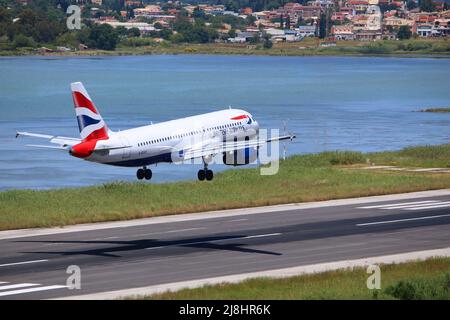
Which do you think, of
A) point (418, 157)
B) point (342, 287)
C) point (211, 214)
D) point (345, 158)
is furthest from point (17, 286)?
point (418, 157)

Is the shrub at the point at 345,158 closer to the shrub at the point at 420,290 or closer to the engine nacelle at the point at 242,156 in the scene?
the engine nacelle at the point at 242,156

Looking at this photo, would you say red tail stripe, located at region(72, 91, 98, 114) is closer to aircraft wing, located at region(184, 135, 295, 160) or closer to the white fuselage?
the white fuselage

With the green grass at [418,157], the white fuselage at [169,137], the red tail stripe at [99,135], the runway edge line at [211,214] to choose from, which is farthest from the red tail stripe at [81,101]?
the green grass at [418,157]

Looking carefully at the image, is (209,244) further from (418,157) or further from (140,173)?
(418,157)

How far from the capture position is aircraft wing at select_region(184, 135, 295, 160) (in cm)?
9350

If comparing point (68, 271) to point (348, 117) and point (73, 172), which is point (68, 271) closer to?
point (73, 172)

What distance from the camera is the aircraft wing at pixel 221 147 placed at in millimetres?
93500

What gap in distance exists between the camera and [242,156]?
3812 inches

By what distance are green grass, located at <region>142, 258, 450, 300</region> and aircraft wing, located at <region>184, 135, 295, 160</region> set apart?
127ft

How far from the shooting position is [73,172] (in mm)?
116812

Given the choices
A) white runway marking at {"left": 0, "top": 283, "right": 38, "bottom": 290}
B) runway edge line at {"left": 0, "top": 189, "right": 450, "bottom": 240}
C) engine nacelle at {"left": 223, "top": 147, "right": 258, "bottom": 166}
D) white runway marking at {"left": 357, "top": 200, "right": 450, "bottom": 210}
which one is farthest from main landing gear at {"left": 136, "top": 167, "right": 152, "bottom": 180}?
white runway marking at {"left": 0, "top": 283, "right": 38, "bottom": 290}
